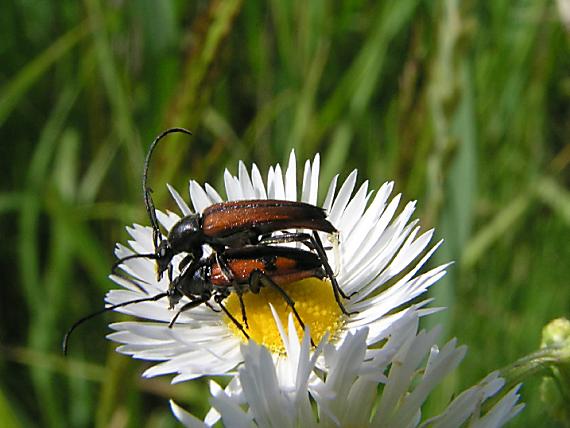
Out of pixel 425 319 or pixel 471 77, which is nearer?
pixel 425 319

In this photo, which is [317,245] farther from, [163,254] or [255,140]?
[255,140]

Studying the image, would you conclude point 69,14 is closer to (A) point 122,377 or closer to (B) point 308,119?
(B) point 308,119

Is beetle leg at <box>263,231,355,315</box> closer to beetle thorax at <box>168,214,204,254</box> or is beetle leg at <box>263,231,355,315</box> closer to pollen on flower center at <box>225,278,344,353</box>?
pollen on flower center at <box>225,278,344,353</box>

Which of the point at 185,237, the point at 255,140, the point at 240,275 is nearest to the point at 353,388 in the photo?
the point at 240,275

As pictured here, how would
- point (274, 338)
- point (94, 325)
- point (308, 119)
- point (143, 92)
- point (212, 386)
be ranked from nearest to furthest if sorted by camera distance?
1. point (212, 386)
2. point (274, 338)
3. point (308, 119)
4. point (94, 325)
5. point (143, 92)

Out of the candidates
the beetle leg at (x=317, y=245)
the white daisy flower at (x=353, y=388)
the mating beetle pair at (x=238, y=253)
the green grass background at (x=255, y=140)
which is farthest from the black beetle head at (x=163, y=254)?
the green grass background at (x=255, y=140)

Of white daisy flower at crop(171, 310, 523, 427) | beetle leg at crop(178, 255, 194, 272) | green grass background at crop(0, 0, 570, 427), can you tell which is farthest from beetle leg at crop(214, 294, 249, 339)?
green grass background at crop(0, 0, 570, 427)

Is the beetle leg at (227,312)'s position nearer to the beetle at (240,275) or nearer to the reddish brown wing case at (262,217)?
the beetle at (240,275)

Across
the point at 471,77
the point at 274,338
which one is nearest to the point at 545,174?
the point at 471,77
